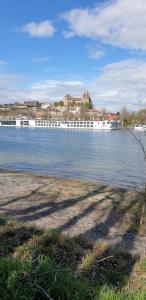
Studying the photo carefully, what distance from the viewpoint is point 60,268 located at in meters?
5.56

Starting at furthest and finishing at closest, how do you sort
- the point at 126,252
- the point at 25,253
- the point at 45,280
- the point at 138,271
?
the point at 126,252 < the point at 138,271 < the point at 25,253 < the point at 45,280

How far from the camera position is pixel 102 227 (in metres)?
12.5

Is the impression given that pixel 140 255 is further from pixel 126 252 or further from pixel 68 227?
pixel 68 227

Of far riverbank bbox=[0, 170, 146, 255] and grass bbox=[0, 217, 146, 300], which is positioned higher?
grass bbox=[0, 217, 146, 300]

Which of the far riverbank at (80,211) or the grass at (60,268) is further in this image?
the far riverbank at (80,211)

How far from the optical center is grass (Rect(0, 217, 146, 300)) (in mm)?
4547

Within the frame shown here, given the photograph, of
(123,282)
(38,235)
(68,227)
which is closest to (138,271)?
(123,282)

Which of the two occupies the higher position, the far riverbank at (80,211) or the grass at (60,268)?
the grass at (60,268)

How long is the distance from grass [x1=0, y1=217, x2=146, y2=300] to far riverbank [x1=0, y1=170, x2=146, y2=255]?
1.59 meters

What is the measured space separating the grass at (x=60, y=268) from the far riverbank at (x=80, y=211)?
1585 millimetres

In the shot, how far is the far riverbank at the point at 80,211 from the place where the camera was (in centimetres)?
1131

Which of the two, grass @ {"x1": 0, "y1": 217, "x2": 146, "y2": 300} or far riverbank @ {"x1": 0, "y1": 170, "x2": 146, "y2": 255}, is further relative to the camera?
far riverbank @ {"x1": 0, "y1": 170, "x2": 146, "y2": 255}

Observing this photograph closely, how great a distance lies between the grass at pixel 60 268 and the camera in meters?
4.55

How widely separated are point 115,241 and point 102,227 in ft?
5.27
